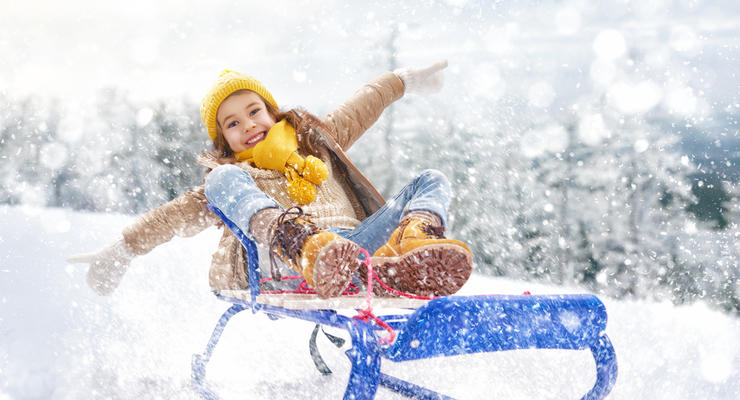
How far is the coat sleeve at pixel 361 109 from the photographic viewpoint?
218 cm

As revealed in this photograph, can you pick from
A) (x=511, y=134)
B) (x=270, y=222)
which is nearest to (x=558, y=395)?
(x=270, y=222)

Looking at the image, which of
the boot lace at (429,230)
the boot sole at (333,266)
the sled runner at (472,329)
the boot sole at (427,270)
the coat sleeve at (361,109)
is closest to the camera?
the sled runner at (472,329)

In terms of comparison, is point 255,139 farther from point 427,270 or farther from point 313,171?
point 427,270

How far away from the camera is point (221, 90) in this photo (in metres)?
1.90

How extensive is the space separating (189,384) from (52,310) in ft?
3.64

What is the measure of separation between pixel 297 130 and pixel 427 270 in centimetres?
93

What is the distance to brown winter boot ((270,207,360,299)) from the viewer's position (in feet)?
3.53

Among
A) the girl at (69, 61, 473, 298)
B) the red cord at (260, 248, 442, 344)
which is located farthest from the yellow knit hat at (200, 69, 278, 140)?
the red cord at (260, 248, 442, 344)

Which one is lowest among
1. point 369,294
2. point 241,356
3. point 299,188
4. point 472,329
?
point 241,356

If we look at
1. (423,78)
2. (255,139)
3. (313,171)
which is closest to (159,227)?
(255,139)

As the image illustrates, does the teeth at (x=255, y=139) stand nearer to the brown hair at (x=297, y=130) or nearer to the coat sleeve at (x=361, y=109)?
the brown hair at (x=297, y=130)

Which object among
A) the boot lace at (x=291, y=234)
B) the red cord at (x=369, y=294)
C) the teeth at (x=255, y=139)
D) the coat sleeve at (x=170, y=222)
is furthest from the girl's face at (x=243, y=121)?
the boot lace at (x=291, y=234)

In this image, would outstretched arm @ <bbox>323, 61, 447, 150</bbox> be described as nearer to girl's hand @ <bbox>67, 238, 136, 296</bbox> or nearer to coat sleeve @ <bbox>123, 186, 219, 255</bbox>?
coat sleeve @ <bbox>123, 186, 219, 255</bbox>

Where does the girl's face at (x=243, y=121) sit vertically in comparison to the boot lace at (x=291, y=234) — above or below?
above
